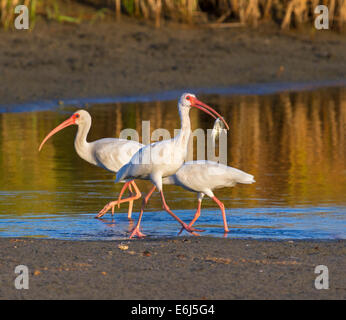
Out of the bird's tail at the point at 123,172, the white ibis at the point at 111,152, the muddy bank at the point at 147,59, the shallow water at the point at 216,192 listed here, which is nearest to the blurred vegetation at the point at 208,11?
the muddy bank at the point at 147,59

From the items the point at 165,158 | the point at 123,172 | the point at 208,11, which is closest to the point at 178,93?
the point at 208,11

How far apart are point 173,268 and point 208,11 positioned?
16506mm

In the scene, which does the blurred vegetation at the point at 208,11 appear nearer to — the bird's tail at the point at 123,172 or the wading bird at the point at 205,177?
the bird's tail at the point at 123,172

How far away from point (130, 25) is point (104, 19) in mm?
598

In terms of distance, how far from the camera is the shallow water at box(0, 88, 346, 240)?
8820mm

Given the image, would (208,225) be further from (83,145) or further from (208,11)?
(208,11)

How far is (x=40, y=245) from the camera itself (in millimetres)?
7613

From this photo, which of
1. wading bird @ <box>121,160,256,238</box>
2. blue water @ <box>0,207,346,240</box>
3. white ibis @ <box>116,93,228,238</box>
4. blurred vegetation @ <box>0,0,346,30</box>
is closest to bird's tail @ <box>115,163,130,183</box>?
white ibis @ <box>116,93,228,238</box>

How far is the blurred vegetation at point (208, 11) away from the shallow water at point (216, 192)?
4.04 m

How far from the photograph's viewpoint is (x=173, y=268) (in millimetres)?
6809

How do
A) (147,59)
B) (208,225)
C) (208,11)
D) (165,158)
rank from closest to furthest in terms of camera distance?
(165,158) < (208,225) < (147,59) < (208,11)
